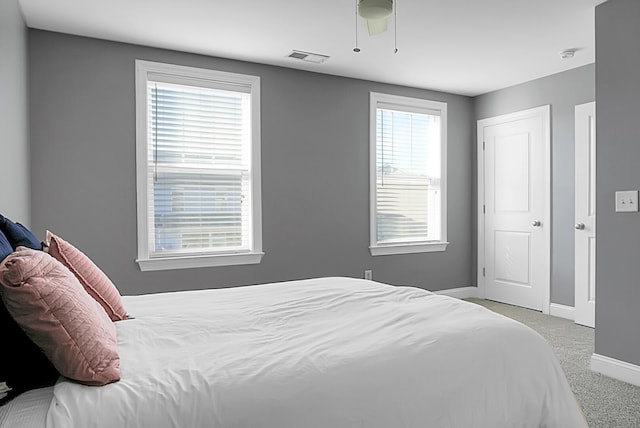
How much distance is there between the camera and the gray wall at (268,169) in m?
3.61

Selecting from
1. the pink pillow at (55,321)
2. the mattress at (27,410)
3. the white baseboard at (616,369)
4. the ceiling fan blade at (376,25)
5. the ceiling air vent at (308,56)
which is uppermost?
the ceiling air vent at (308,56)

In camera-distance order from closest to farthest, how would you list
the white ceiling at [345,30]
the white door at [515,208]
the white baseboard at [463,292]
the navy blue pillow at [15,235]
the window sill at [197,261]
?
the navy blue pillow at [15,235], the white ceiling at [345,30], the window sill at [197,261], the white door at [515,208], the white baseboard at [463,292]

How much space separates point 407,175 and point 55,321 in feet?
15.1

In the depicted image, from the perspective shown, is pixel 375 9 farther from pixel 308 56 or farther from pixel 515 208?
pixel 515 208

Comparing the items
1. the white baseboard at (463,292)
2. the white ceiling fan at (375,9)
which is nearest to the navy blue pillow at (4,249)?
the white ceiling fan at (375,9)

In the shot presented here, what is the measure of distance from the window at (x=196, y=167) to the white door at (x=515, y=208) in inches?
113

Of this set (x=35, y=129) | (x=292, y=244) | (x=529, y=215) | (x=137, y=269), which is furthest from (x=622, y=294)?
(x=35, y=129)

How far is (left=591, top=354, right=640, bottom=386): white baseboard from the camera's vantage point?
9.72 ft

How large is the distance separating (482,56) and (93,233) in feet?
11.9

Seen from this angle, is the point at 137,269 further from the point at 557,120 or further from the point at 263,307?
the point at 557,120

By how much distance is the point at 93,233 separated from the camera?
3.74 m

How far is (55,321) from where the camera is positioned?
124 cm

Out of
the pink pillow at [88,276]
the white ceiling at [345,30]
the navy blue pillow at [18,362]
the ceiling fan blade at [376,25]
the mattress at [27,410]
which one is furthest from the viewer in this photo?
the white ceiling at [345,30]

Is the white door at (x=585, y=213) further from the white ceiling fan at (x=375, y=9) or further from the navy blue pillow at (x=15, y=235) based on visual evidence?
the navy blue pillow at (x=15, y=235)
